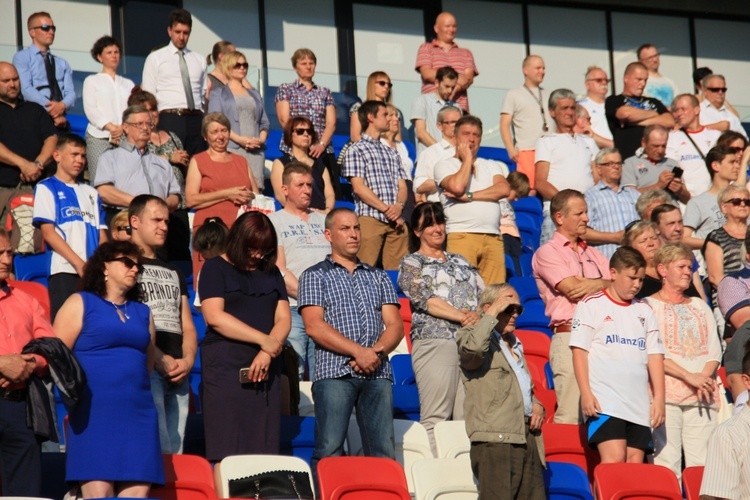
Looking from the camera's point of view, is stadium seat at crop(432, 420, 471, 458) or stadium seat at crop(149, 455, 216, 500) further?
stadium seat at crop(432, 420, 471, 458)

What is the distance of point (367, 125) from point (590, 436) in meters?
3.87

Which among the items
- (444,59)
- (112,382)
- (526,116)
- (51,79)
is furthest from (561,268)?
(444,59)

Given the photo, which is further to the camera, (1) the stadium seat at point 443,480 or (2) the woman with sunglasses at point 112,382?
(1) the stadium seat at point 443,480

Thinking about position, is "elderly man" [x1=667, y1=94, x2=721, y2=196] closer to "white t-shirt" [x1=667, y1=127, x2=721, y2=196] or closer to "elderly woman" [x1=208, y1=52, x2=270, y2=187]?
"white t-shirt" [x1=667, y1=127, x2=721, y2=196]

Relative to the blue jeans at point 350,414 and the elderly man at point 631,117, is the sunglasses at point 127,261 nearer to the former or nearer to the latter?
the blue jeans at point 350,414

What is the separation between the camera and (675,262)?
7.90 meters

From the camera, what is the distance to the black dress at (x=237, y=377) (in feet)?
21.2

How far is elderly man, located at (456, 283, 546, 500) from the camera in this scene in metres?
6.45

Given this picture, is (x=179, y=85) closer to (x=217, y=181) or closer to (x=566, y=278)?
(x=217, y=181)

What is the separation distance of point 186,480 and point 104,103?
5504 mm

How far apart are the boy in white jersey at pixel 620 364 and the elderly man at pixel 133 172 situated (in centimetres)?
331

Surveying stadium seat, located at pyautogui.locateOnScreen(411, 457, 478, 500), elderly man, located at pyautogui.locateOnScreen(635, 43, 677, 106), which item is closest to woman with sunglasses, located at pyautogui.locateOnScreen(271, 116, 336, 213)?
stadium seat, located at pyautogui.locateOnScreen(411, 457, 478, 500)

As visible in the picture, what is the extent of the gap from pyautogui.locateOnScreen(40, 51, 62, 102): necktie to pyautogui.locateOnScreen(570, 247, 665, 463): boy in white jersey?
586 cm

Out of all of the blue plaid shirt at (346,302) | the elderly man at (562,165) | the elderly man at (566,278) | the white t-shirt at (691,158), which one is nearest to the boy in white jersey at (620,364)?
the elderly man at (566,278)
